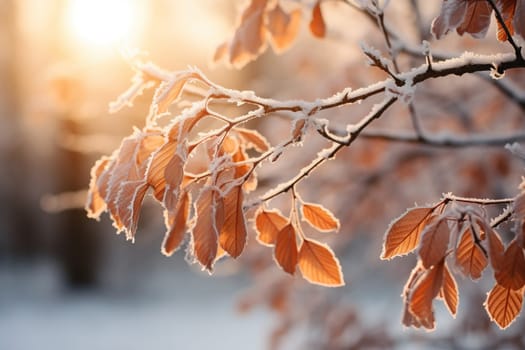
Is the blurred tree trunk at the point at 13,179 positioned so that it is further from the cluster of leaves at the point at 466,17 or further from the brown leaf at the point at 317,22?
the cluster of leaves at the point at 466,17

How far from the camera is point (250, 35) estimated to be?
1714 mm

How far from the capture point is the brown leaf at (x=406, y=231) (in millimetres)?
1043

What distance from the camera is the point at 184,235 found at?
1101mm

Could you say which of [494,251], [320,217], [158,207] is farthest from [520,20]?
[158,207]

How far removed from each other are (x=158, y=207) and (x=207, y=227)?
456 cm

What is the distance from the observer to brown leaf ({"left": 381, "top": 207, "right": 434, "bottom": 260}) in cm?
104

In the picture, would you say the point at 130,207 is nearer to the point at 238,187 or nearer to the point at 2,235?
the point at 238,187

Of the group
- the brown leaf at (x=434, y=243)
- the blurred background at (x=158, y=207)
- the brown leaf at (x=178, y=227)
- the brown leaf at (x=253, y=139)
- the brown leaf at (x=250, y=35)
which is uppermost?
the blurred background at (x=158, y=207)

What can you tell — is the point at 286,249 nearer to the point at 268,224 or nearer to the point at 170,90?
the point at 268,224

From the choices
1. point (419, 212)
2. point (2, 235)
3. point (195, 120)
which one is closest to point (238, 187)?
point (195, 120)

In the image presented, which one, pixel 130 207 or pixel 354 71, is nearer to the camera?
pixel 130 207

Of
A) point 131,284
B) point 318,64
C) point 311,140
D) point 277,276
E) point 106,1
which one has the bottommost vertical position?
point 277,276

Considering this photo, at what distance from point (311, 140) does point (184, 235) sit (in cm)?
240

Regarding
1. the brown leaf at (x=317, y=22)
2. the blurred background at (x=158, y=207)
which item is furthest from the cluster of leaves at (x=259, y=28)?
the blurred background at (x=158, y=207)
